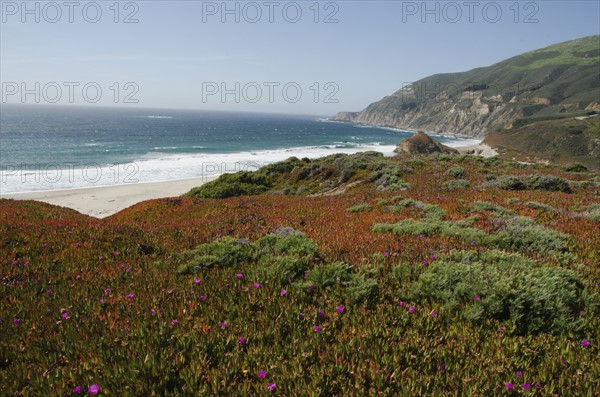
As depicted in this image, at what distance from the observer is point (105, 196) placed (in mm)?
40031

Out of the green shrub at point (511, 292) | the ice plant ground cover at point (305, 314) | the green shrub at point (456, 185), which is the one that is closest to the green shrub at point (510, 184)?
the green shrub at point (456, 185)

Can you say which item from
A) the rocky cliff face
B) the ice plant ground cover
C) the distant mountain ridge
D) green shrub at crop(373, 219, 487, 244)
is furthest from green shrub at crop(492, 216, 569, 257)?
the rocky cliff face

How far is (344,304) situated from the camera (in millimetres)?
4375

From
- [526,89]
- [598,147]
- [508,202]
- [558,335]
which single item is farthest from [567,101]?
[558,335]

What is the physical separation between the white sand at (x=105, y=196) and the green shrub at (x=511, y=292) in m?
34.2

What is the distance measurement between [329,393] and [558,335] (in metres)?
2.91

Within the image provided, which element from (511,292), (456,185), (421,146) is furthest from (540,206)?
(421,146)

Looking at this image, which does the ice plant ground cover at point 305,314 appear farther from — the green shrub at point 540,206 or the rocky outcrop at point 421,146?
the rocky outcrop at point 421,146

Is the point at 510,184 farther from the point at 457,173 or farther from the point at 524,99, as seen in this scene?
the point at 524,99

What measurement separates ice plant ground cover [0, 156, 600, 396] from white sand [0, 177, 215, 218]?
101ft

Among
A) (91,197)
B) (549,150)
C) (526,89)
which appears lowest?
(91,197)

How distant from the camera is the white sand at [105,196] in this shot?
115ft

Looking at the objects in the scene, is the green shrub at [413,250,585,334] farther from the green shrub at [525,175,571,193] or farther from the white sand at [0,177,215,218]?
the white sand at [0,177,215,218]

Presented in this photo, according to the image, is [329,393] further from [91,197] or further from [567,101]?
[567,101]
